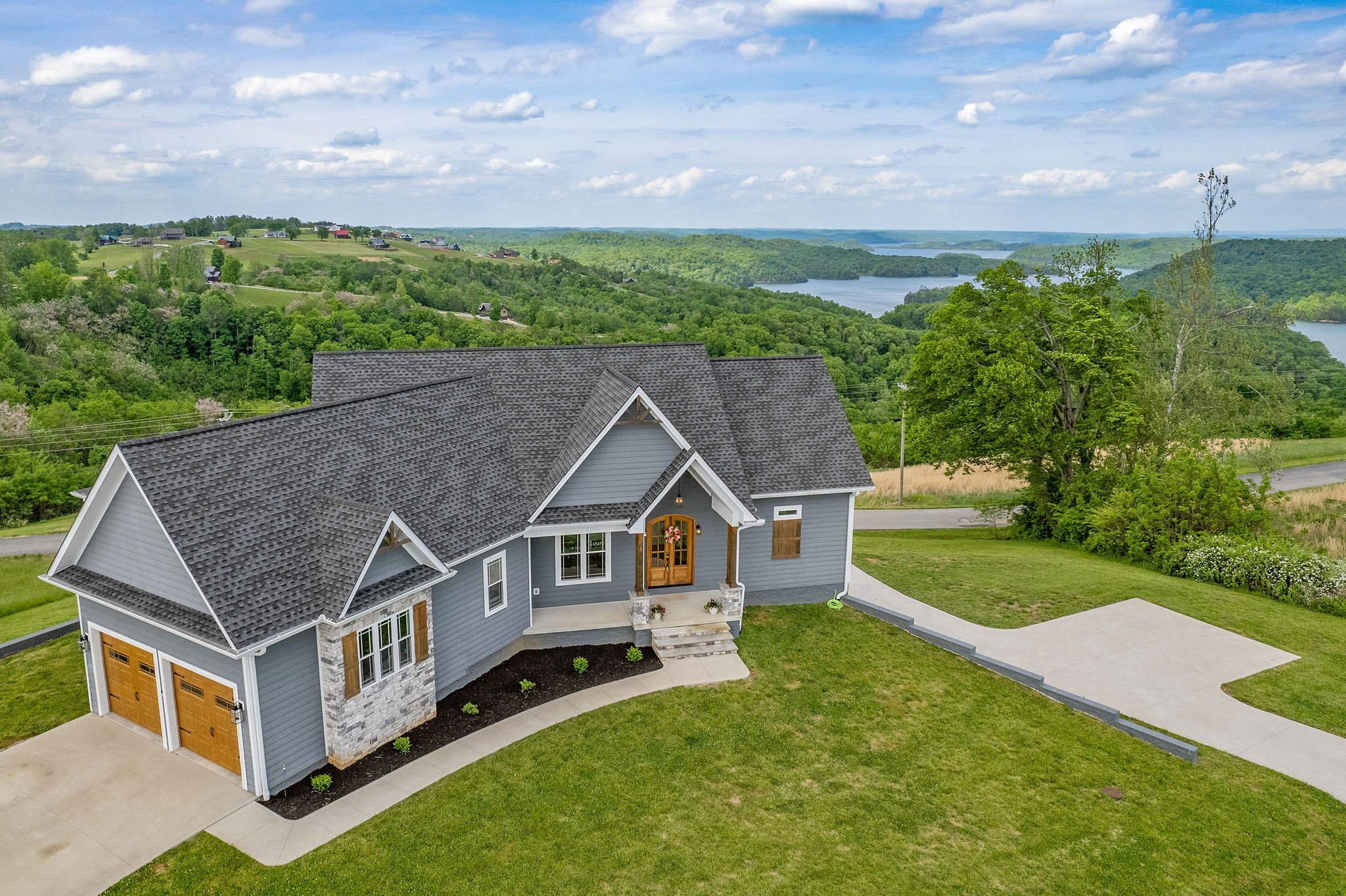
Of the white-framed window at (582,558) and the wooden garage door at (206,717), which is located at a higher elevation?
the white-framed window at (582,558)

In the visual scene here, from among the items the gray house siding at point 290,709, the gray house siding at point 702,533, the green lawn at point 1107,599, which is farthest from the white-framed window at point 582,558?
the green lawn at point 1107,599

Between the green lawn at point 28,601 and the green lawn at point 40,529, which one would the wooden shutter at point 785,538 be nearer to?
the green lawn at point 28,601

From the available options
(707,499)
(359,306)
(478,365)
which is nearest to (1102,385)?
(707,499)

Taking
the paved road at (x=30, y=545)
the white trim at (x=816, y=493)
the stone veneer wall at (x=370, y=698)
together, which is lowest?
the paved road at (x=30, y=545)

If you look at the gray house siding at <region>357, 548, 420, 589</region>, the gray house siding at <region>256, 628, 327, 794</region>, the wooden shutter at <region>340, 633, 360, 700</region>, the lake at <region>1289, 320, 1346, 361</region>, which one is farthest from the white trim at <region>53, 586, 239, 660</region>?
the lake at <region>1289, 320, 1346, 361</region>

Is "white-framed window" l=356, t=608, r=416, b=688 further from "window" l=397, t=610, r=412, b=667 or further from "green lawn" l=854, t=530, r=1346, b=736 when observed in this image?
"green lawn" l=854, t=530, r=1346, b=736

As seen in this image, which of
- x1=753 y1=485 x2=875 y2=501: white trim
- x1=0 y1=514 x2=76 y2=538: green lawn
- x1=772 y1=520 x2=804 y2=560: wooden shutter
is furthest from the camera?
x1=0 y1=514 x2=76 y2=538: green lawn
